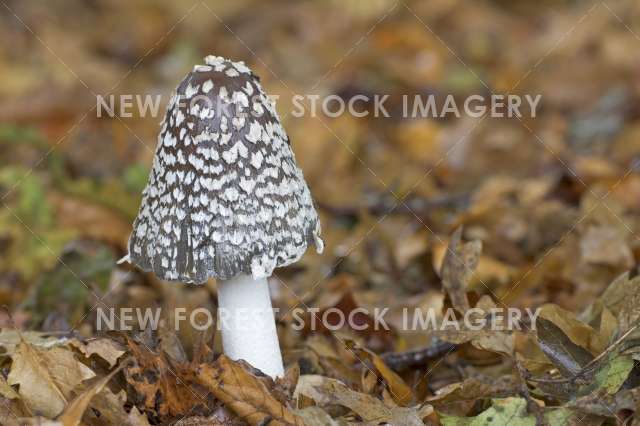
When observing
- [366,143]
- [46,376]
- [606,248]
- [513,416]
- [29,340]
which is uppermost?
[366,143]

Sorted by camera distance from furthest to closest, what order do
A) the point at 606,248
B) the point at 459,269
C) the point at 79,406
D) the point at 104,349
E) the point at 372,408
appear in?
the point at 606,248
the point at 459,269
the point at 104,349
the point at 372,408
the point at 79,406

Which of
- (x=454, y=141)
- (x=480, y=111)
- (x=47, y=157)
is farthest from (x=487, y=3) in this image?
(x=47, y=157)

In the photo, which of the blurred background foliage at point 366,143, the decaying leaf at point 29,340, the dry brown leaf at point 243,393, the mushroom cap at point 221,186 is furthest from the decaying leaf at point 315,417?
the blurred background foliage at point 366,143

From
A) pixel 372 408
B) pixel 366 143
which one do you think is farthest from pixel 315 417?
pixel 366 143

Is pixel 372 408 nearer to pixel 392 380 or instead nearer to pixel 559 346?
pixel 392 380

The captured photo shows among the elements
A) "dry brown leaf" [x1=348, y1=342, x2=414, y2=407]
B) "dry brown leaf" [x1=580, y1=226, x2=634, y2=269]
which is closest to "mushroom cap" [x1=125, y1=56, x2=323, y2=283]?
"dry brown leaf" [x1=348, y1=342, x2=414, y2=407]

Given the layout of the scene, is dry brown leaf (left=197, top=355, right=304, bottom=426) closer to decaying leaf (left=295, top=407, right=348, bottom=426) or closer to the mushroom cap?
decaying leaf (left=295, top=407, right=348, bottom=426)

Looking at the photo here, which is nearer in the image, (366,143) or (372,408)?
(372,408)
